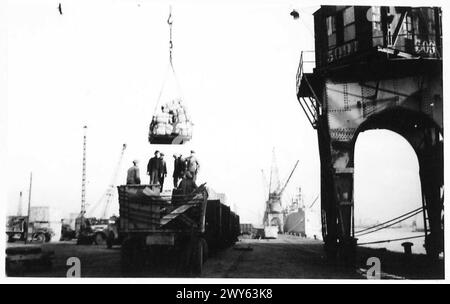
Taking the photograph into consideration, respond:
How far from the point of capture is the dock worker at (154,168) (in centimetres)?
1510

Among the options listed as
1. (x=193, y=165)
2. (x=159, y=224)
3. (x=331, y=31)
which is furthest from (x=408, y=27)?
(x=159, y=224)

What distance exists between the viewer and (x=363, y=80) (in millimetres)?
16641

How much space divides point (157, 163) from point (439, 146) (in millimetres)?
10592

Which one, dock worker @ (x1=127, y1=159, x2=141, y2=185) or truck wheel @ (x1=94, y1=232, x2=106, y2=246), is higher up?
dock worker @ (x1=127, y1=159, x2=141, y2=185)

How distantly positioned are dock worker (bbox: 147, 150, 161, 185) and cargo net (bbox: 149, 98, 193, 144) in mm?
1236

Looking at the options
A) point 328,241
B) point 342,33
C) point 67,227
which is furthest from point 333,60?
point 67,227

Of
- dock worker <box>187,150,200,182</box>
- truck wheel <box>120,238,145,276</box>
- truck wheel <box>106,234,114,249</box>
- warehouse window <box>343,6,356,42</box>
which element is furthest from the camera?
truck wheel <box>106,234,114,249</box>

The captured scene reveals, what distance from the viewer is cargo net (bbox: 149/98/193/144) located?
1593 centimetres

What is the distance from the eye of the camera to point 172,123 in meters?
16.1

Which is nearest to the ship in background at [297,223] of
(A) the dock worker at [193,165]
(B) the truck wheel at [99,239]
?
(B) the truck wheel at [99,239]

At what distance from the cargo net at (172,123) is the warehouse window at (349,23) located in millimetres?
7463

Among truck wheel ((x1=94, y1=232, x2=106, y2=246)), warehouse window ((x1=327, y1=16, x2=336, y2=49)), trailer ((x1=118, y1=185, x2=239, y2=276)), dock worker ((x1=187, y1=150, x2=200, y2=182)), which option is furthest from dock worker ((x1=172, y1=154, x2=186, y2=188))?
truck wheel ((x1=94, y1=232, x2=106, y2=246))

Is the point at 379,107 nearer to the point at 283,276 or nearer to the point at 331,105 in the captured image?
the point at 331,105

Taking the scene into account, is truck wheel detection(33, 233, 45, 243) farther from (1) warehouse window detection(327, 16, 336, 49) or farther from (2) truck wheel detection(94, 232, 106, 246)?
(1) warehouse window detection(327, 16, 336, 49)
